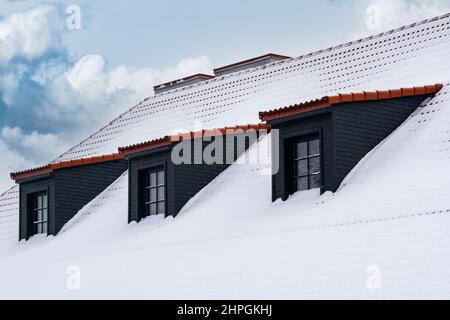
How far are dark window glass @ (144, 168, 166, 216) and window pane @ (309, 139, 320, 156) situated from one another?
414 cm

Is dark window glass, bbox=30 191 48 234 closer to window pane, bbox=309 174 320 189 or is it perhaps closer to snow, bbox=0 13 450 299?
snow, bbox=0 13 450 299

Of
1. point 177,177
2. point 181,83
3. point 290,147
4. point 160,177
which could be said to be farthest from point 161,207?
point 181,83

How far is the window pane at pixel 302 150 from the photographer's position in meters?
18.0

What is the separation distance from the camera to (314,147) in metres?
17.9

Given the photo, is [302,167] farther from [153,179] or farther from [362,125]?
[153,179]

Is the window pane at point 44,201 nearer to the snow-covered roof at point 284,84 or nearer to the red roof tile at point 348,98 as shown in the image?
the snow-covered roof at point 284,84

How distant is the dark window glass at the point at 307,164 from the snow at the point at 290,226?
0.35 meters

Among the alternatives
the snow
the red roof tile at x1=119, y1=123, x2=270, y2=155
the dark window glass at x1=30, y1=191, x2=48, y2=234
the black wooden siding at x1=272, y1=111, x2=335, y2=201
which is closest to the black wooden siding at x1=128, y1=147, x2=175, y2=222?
the red roof tile at x1=119, y1=123, x2=270, y2=155

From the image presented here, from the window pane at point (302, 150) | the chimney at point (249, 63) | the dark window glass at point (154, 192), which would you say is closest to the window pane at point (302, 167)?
the window pane at point (302, 150)
